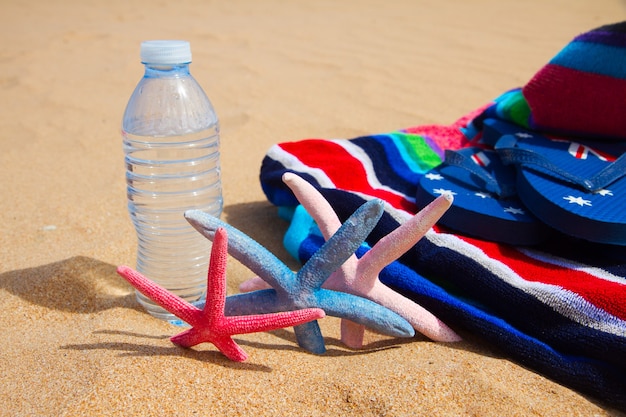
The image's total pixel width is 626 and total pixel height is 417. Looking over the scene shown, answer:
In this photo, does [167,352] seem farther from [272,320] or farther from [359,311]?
[359,311]

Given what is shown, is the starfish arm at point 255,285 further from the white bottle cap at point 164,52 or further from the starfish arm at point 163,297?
the white bottle cap at point 164,52

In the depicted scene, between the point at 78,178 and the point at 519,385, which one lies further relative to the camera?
the point at 78,178

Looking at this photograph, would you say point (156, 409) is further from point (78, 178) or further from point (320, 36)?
point (320, 36)

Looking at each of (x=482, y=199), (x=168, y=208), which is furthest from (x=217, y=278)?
(x=482, y=199)

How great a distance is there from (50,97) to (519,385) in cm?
329

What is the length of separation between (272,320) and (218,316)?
127mm

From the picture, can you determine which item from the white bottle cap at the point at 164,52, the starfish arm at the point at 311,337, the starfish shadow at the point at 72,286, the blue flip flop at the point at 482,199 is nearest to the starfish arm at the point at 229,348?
the starfish arm at the point at 311,337

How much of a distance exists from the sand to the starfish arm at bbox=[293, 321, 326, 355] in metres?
0.03

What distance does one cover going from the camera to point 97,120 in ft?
11.2

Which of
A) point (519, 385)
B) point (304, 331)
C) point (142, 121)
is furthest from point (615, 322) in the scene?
point (142, 121)

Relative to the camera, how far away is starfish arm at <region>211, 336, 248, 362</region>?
1.38 metres

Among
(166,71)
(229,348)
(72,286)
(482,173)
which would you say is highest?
(166,71)

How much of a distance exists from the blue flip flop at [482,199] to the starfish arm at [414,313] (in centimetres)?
41

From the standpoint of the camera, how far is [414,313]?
1.55 m
